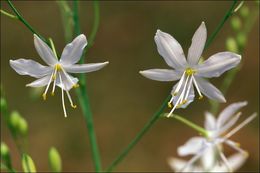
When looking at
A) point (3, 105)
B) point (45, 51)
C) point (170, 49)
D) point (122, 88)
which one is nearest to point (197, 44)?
point (170, 49)

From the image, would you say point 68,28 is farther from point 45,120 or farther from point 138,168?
point 45,120

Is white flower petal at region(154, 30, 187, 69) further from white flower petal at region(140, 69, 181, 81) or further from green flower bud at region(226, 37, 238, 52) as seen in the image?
green flower bud at region(226, 37, 238, 52)

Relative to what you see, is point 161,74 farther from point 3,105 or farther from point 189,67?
point 3,105

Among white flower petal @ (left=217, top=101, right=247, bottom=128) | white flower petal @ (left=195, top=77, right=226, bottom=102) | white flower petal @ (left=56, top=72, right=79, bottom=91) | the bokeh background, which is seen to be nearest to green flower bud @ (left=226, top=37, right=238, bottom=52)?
white flower petal @ (left=217, top=101, right=247, bottom=128)

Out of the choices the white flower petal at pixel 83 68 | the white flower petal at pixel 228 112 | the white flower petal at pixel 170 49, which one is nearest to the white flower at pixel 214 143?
the white flower petal at pixel 228 112

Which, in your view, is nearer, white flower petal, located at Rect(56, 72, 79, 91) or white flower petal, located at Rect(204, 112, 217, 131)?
white flower petal, located at Rect(56, 72, 79, 91)

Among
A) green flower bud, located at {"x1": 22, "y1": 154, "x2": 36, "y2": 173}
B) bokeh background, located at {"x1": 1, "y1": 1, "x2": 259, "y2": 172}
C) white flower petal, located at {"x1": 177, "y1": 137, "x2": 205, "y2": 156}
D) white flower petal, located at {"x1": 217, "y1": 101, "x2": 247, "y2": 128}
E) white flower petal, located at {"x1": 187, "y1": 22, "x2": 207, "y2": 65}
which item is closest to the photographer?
white flower petal, located at {"x1": 187, "y1": 22, "x2": 207, "y2": 65}

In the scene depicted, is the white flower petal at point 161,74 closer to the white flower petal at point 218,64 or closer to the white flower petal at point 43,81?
the white flower petal at point 218,64
